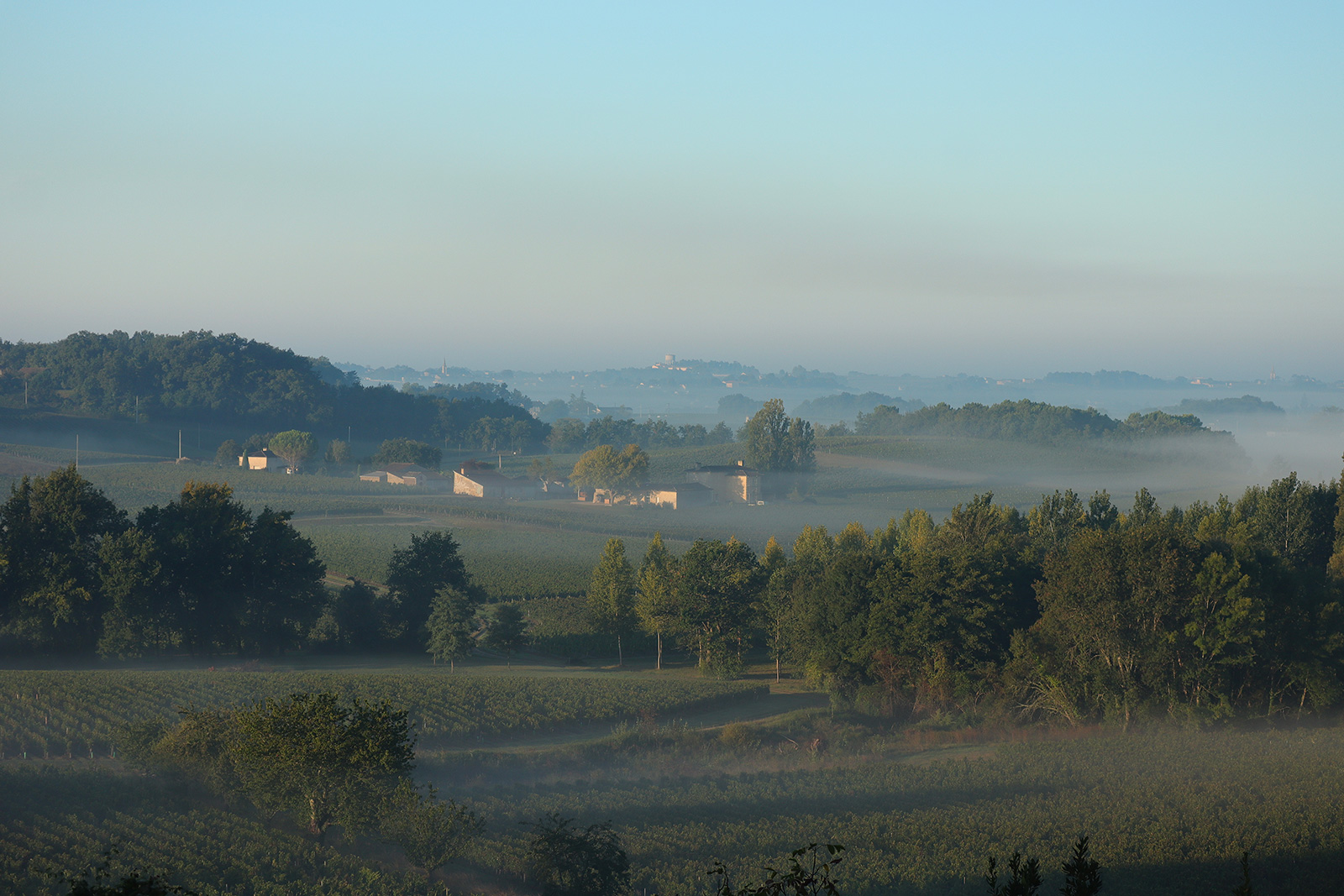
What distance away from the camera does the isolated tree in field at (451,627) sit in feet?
143

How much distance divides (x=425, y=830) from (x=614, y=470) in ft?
314

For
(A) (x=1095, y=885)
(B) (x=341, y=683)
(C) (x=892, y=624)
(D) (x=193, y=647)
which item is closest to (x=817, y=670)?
(C) (x=892, y=624)

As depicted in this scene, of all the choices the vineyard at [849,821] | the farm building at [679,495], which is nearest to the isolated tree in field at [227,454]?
the farm building at [679,495]

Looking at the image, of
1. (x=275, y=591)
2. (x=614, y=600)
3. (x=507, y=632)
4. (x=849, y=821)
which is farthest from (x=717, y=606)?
(x=849, y=821)

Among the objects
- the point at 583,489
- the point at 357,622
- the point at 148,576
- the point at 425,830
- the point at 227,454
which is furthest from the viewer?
the point at 227,454

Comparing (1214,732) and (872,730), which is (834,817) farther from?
(1214,732)

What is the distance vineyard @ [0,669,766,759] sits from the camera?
28.0 metres

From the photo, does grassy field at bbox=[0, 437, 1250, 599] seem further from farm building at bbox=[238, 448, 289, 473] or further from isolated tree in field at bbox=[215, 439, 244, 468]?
isolated tree in field at bbox=[215, 439, 244, 468]

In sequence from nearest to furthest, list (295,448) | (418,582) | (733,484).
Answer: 1. (418,582)
2. (733,484)
3. (295,448)

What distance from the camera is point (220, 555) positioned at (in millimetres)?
45562

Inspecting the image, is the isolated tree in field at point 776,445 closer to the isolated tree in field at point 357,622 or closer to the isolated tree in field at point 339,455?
the isolated tree in field at point 339,455

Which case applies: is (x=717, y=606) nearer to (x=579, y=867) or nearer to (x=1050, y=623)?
(x=1050, y=623)

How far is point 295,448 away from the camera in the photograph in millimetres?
132375

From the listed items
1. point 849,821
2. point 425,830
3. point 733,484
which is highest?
point 733,484
